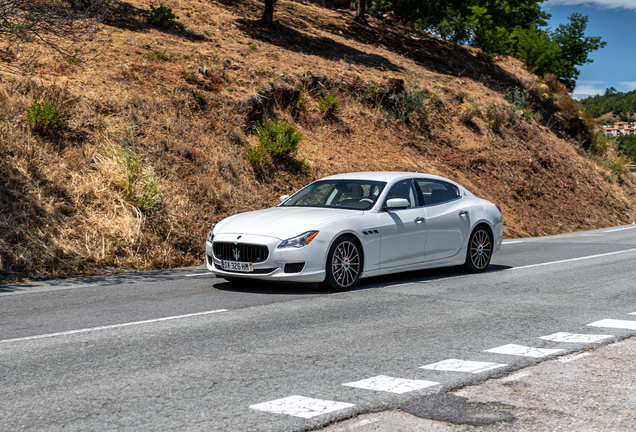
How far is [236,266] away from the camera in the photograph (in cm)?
860

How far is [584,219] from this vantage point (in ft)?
85.8

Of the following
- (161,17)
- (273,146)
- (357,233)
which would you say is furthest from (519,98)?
(357,233)

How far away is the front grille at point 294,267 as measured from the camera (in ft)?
27.4

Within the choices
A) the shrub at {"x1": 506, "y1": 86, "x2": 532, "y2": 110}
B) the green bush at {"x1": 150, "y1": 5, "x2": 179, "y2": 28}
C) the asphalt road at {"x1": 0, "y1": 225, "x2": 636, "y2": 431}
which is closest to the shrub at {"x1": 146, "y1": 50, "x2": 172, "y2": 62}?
the green bush at {"x1": 150, "y1": 5, "x2": 179, "y2": 28}

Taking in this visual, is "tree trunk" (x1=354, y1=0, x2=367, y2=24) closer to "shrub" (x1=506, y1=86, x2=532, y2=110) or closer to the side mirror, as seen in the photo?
"shrub" (x1=506, y1=86, x2=532, y2=110)

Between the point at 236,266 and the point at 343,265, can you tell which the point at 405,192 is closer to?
the point at 343,265

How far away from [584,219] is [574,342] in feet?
71.2

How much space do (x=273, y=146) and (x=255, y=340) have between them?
12.0 metres

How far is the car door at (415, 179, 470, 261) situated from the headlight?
7.23ft

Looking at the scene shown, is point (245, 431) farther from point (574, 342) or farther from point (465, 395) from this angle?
point (574, 342)

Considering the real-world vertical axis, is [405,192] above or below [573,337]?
above

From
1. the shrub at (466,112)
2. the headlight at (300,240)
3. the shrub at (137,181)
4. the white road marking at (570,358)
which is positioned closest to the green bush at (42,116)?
the shrub at (137,181)

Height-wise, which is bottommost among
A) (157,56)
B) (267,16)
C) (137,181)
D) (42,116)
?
(137,181)

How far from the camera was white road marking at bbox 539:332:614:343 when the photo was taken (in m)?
6.19
